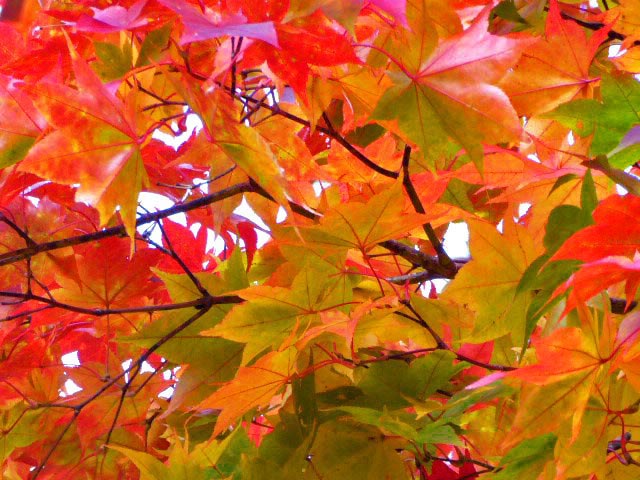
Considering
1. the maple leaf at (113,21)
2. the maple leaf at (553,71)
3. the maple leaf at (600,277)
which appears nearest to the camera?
the maple leaf at (600,277)

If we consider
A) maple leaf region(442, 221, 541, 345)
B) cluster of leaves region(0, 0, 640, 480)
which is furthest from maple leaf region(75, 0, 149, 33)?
maple leaf region(442, 221, 541, 345)

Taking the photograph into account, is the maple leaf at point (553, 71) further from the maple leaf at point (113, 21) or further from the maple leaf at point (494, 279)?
the maple leaf at point (113, 21)

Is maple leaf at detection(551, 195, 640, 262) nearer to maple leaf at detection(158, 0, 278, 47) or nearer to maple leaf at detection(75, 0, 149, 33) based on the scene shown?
maple leaf at detection(158, 0, 278, 47)

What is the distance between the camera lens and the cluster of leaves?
0.53 metres

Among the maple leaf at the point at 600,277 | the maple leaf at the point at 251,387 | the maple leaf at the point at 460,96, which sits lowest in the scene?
the maple leaf at the point at 251,387

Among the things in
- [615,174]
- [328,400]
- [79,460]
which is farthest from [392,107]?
[79,460]

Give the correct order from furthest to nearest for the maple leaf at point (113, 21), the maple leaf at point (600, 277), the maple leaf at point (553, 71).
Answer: the maple leaf at point (553, 71) → the maple leaf at point (113, 21) → the maple leaf at point (600, 277)

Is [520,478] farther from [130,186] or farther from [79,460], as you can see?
[79,460]

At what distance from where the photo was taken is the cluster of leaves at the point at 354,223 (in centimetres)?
53

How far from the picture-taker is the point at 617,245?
469 mm

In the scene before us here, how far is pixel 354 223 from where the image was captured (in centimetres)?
58

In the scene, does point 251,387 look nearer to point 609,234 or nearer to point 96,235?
point 96,235

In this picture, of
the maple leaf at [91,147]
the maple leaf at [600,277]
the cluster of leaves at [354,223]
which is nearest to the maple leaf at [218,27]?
the cluster of leaves at [354,223]

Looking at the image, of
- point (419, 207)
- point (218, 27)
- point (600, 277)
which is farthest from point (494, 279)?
point (218, 27)
